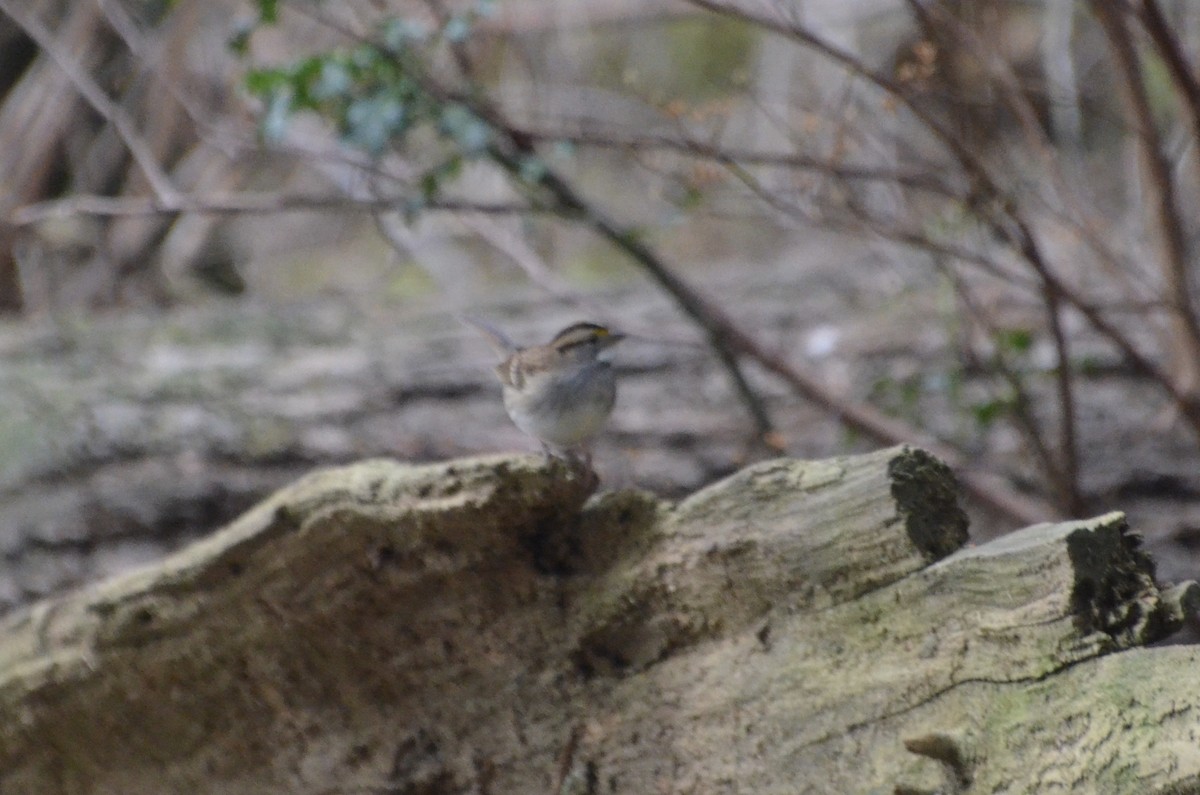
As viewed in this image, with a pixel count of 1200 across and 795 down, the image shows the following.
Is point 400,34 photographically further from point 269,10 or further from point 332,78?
point 269,10

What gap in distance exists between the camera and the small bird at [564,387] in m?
2.75

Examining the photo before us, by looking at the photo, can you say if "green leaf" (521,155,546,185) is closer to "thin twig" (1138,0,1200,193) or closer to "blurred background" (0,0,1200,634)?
"blurred background" (0,0,1200,634)

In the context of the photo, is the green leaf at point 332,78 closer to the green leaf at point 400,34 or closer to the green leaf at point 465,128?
the green leaf at point 400,34

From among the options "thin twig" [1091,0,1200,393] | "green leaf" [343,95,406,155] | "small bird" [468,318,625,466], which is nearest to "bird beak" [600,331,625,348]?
"small bird" [468,318,625,466]

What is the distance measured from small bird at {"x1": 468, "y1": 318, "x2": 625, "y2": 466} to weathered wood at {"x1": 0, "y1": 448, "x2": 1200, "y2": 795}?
1.49 ft

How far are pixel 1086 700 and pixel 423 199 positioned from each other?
2545mm

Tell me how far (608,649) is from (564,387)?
27.9 inches

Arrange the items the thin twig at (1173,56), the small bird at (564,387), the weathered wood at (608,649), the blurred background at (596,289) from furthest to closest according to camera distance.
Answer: the blurred background at (596,289), the small bird at (564,387), the thin twig at (1173,56), the weathered wood at (608,649)

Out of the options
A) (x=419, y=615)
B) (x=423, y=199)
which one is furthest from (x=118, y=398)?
(x=419, y=615)

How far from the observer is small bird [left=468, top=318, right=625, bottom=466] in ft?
9.02

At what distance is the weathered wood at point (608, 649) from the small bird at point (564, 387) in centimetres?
45

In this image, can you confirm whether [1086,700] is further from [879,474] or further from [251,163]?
[251,163]

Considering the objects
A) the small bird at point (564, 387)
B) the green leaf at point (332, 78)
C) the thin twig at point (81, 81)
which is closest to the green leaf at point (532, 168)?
the green leaf at point (332, 78)

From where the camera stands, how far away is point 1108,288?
4.85 metres
